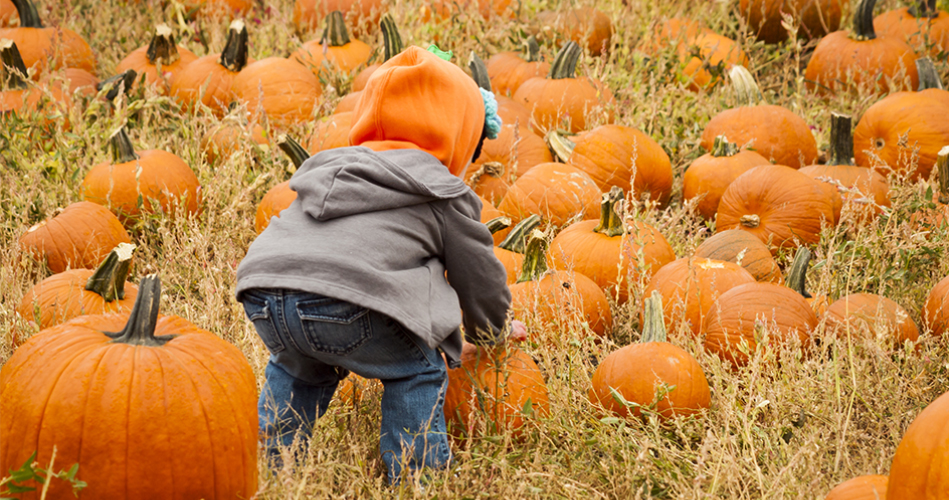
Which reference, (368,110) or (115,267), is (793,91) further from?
(115,267)

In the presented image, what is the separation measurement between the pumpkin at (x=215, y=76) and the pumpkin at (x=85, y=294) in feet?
8.15

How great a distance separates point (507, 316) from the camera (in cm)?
260

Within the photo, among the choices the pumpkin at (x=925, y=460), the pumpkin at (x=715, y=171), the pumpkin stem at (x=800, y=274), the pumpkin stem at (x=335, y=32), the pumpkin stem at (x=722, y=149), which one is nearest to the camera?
the pumpkin at (x=925, y=460)

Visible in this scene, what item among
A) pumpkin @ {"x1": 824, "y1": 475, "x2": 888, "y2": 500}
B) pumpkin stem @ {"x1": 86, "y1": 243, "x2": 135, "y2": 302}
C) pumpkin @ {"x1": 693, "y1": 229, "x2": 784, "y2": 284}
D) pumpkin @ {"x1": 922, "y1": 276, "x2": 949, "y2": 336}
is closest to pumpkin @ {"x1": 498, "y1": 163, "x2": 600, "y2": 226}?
pumpkin @ {"x1": 693, "y1": 229, "x2": 784, "y2": 284}

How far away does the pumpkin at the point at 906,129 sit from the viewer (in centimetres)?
479

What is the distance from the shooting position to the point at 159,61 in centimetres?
591

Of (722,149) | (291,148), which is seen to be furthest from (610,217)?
(291,148)

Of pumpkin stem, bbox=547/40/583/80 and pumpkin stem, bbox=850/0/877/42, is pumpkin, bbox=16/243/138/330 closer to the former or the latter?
pumpkin stem, bbox=547/40/583/80

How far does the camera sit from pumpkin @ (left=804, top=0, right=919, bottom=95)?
580 cm

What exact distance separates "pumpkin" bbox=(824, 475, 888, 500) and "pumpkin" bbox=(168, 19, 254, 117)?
459cm

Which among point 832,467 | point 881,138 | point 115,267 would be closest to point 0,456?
point 115,267

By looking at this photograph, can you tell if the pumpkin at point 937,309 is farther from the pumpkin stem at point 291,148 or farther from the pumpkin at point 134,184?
the pumpkin at point 134,184

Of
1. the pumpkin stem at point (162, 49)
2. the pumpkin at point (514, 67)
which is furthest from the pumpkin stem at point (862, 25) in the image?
the pumpkin stem at point (162, 49)

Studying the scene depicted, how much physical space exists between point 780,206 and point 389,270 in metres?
A: 2.63
